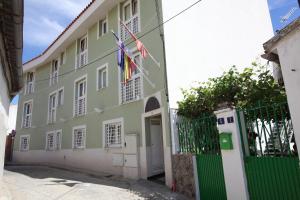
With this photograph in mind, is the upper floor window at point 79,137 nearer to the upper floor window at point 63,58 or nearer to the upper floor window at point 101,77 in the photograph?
the upper floor window at point 101,77

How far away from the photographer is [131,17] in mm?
12531

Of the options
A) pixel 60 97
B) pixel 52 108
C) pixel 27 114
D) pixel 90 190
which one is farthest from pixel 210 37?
pixel 27 114

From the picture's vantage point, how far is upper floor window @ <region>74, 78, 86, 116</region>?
15586 millimetres

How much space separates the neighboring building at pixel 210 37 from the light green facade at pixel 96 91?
64 cm

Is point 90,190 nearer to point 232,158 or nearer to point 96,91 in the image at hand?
point 232,158

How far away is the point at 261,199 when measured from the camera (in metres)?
5.48

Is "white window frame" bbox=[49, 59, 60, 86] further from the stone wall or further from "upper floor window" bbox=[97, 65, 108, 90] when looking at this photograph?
the stone wall

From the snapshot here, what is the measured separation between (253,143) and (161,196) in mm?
3584

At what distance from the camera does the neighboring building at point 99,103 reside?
10547 mm

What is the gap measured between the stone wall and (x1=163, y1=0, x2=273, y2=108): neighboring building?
2.18 m

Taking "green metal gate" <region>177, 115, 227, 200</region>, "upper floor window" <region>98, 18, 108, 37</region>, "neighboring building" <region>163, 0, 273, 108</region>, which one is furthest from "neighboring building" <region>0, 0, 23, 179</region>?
"upper floor window" <region>98, 18, 108, 37</region>

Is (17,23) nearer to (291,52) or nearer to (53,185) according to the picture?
(291,52)

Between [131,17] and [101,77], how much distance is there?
4034mm

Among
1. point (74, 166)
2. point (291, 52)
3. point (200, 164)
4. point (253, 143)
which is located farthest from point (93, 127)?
point (291, 52)
